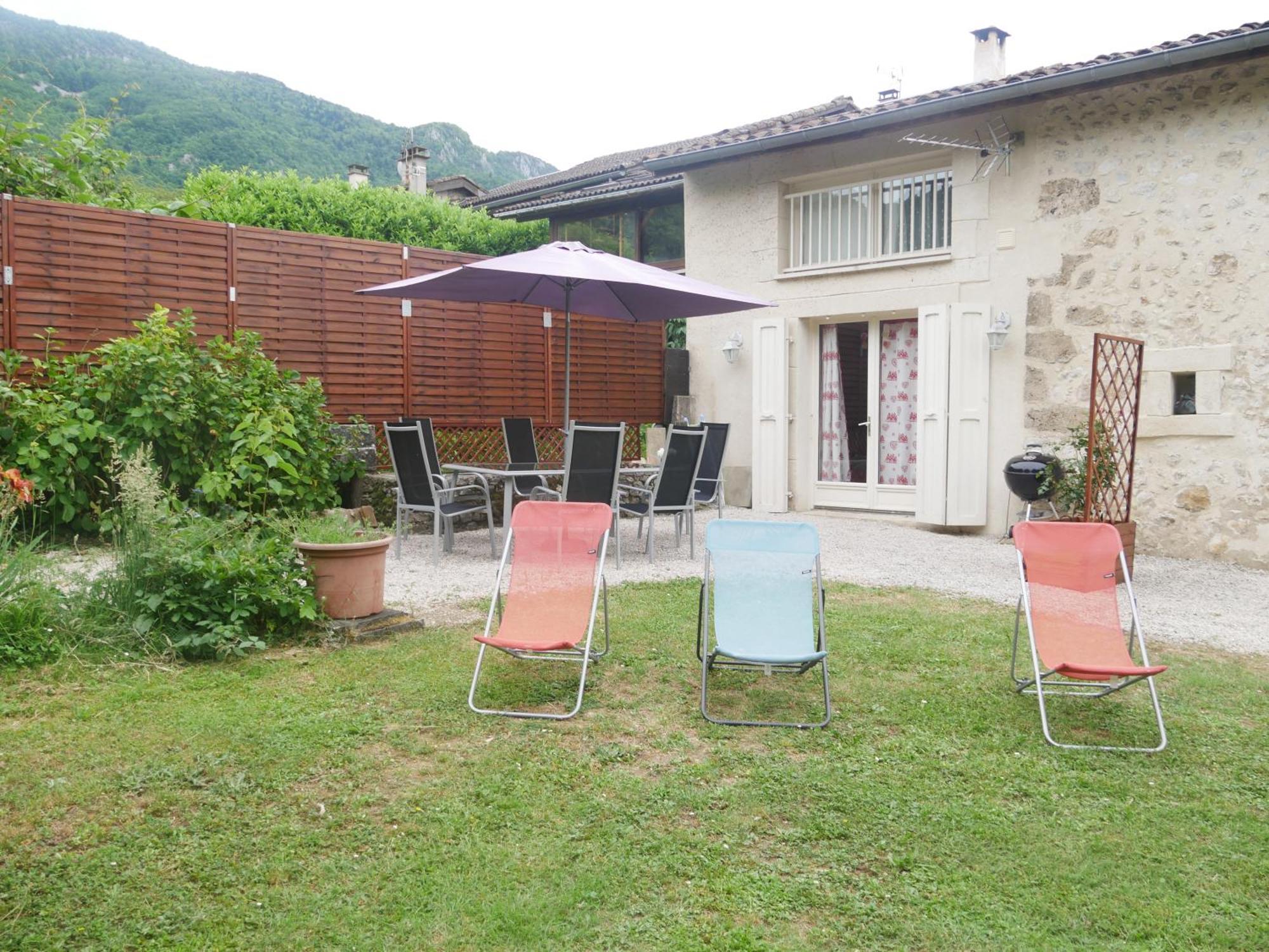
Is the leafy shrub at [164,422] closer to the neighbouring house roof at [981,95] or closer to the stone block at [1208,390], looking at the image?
the neighbouring house roof at [981,95]

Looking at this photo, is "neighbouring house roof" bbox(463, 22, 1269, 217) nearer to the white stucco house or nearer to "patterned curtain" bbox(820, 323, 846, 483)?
the white stucco house

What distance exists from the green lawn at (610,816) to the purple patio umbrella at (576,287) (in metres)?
3.22

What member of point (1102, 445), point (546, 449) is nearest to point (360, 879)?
point (1102, 445)

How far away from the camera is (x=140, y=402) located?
22.5 feet

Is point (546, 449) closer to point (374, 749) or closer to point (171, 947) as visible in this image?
point (374, 749)

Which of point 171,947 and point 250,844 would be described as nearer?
point 171,947

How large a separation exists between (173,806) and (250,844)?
384mm

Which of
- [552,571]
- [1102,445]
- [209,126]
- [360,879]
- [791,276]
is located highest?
[209,126]

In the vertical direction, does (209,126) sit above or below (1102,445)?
above

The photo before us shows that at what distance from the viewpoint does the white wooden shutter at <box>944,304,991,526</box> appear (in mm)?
9016

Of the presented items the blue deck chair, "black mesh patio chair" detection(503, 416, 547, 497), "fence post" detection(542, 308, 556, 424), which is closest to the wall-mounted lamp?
"black mesh patio chair" detection(503, 416, 547, 497)

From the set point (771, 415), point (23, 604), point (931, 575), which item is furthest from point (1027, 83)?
point (23, 604)

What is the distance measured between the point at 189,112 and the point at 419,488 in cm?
3085

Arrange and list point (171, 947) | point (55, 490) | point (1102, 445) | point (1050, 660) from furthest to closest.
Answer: point (1102, 445)
point (55, 490)
point (1050, 660)
point (171, 947)
